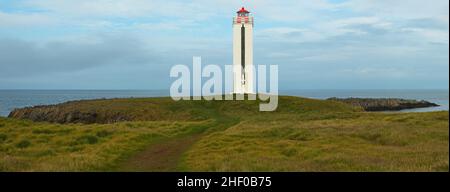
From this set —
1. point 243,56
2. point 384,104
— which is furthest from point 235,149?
point 384,104

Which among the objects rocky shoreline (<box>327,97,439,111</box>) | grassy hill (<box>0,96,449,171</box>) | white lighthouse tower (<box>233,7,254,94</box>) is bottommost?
rocky shoreline (<box>327,97,439,111</box>)

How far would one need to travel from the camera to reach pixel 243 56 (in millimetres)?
66000

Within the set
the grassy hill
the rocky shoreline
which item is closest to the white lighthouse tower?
the grassy hill

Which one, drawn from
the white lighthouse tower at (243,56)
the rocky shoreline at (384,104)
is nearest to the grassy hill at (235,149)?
the white lighthouse tower at (243,56)

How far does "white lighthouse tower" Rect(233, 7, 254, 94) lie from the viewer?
65938 mm

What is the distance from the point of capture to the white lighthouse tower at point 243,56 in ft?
216

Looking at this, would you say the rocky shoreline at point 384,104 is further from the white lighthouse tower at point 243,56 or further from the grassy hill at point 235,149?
the grassy hill at point 235,149

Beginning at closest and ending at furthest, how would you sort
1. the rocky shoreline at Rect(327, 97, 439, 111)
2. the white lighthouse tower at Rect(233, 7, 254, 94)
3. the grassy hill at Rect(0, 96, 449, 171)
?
the grassy hill at Rect(0, 96, 449, 171) < the white lighthouse tower at Rect(233, 7, 254, 94) < the rocky shoreline at Rect(327, 97, 439, 111)

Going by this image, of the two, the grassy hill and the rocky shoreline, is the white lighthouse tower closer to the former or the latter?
the grassy hill

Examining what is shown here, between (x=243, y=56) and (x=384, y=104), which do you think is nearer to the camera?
(x=243, y=56)

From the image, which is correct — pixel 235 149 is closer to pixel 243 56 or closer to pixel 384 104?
pixel 243 56
